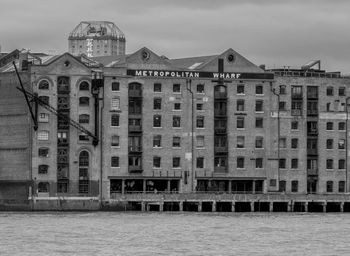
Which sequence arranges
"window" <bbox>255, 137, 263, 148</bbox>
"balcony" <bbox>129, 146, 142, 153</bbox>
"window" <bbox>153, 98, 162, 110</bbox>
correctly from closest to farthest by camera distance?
"balcony" <bbox>129, 146, 142, 153</bbox> → "window" <bbox>153, 98, 162, 110</bbox> → "window" <bbox>255, 137, 263, 148</bbox>

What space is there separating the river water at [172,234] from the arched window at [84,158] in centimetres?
→ 1059

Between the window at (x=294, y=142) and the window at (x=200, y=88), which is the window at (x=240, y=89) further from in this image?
the window at (x=294, y=142)

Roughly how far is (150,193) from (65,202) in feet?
29.3

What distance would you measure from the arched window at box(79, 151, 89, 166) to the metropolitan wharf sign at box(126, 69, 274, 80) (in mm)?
9372

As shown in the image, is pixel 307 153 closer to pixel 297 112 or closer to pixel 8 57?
pixel 297 112

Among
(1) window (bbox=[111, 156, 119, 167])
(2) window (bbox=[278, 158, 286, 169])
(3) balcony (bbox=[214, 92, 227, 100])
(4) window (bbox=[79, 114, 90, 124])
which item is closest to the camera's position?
(4) window (bbox=[79, 114, 90, 124])

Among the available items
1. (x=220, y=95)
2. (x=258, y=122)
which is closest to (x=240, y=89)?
(x=220, y=95)

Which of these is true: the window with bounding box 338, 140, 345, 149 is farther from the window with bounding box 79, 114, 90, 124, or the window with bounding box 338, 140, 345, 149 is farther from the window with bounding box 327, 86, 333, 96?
the window with bounding box 79, 114, 90, 124

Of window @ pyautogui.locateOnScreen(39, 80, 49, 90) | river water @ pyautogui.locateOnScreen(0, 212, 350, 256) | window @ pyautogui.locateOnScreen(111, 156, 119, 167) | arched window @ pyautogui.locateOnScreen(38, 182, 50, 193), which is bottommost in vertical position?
river water @ pyautogui.locateOnScreen(0, 212, 350, 256)

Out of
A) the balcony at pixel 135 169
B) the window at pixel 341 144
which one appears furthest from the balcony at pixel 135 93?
the window at pixel 341 144

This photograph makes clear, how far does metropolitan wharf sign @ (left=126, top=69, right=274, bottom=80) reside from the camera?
6718 inches

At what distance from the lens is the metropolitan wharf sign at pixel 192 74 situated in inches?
6718

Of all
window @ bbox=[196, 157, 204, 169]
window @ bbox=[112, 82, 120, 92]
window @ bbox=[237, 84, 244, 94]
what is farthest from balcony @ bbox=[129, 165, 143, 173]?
window @ bbox=[237, 84, 244, 94]

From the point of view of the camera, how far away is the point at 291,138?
177125 millimetres
